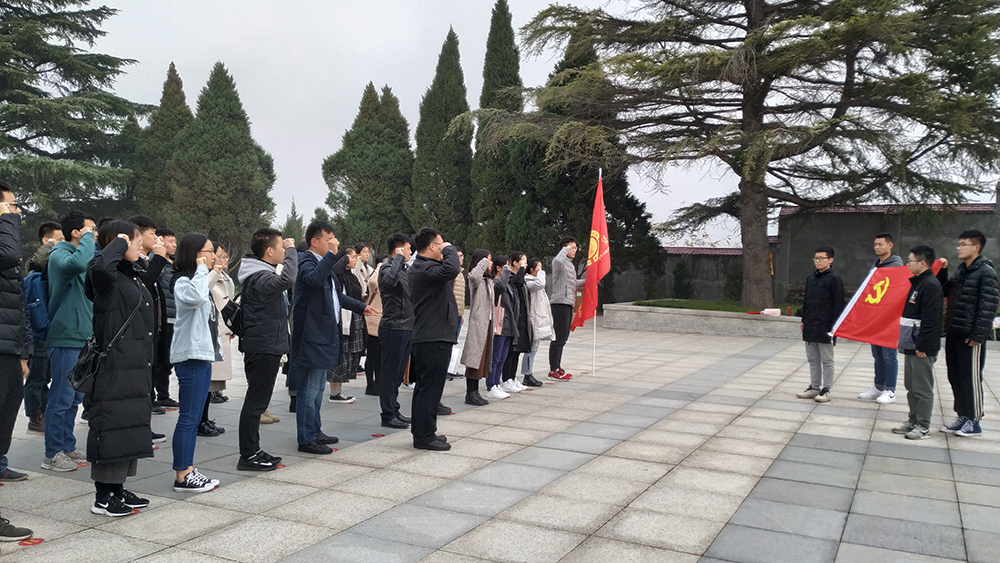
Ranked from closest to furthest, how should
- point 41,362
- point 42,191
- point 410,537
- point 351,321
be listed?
point 410,537
point 41,362
point 351,321
point 42,191

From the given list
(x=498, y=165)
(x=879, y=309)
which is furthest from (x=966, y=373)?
(x=498, y=165)

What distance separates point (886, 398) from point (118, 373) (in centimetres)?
753

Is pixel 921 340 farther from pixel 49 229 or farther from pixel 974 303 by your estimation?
pixel 49 229

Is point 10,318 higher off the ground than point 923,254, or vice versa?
point 923,254

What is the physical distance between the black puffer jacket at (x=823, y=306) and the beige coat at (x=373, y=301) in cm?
472

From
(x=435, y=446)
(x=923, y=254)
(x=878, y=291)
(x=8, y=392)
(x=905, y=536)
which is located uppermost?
(x=923, y=254)

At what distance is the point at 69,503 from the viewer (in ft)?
14.0

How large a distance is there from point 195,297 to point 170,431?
2365mm

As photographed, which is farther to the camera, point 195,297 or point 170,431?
point 170,431

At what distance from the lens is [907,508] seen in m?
4.40

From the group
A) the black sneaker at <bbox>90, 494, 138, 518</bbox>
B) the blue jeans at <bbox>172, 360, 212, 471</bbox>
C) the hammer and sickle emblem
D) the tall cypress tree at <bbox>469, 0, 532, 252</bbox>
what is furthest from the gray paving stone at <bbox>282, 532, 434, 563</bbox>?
the tall cypress tree at <bbox>469, 0, 532, 252</bbox>

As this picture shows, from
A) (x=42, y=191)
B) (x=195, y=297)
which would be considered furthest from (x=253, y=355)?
(x=42, y=191)

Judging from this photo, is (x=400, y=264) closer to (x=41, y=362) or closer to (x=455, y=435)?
(x=455, y=435)

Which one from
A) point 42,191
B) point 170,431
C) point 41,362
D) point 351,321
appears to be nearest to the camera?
point 41,362
